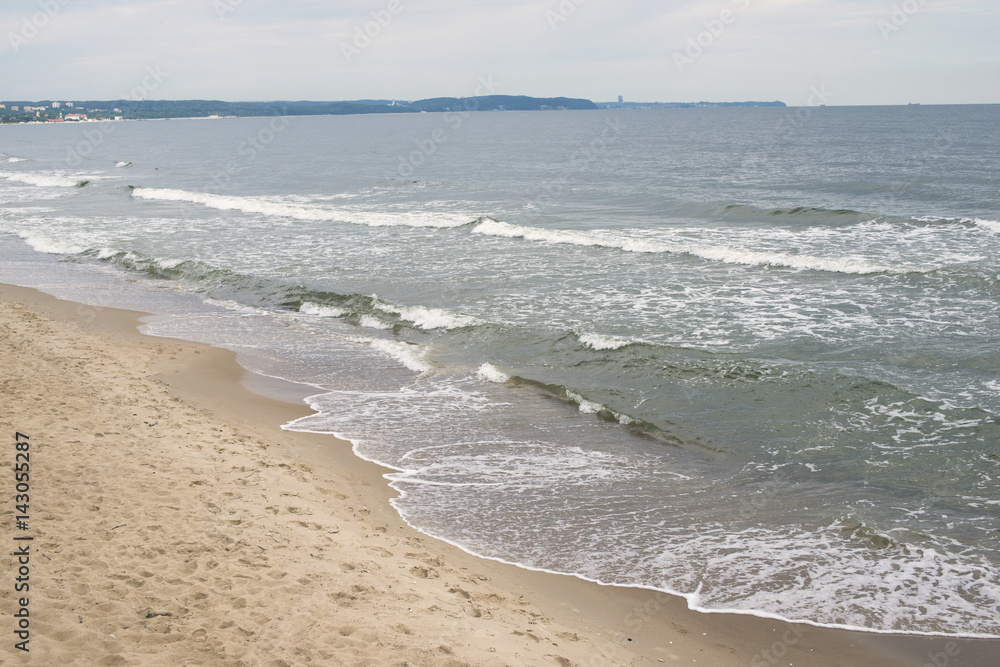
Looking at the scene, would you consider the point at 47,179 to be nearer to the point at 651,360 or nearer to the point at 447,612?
the point at 651,360

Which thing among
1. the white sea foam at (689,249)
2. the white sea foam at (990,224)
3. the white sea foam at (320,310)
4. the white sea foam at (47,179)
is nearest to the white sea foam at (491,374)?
the white sea foam at (320,310)

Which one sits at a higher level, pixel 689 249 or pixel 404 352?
pixel 689 249

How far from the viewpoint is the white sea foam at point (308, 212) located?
30.4 metres

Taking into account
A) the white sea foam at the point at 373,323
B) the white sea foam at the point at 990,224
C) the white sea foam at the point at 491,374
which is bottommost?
the white sea foam at the point at 491,374

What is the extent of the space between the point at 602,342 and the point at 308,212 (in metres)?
23.2

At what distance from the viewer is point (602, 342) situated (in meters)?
14.1

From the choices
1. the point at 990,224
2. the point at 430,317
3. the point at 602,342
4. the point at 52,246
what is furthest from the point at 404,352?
the point at 990,224

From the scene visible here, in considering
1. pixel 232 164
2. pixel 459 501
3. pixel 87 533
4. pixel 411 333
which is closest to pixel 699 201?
pixel 411 333

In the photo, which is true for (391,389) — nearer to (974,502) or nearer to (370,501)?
(370,501)

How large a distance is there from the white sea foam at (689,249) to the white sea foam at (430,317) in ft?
29.2

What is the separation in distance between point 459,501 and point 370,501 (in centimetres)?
106

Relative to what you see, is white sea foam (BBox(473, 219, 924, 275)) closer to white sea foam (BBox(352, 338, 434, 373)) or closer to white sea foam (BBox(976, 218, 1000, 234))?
white sea foam (BBox(976, 218, 1000, 234))

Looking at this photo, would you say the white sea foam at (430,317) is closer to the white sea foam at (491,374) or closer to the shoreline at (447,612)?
the white sea foam at (491,374)

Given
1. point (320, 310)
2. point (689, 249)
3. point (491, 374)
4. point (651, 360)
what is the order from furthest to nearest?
point (689, 249) → point (320, 310) → point (651, 360) → point (491, 374)
